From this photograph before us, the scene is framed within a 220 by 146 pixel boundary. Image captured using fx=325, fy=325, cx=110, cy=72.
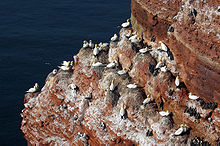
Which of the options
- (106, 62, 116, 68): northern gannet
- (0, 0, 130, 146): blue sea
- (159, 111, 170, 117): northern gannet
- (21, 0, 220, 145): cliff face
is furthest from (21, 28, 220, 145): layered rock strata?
(0, 0, 130, 146): blue sea

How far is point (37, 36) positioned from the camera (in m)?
68.1

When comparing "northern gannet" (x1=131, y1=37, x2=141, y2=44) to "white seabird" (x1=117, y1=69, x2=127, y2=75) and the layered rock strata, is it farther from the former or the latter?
"white seabird" (x1=117, y1=69, x2=127, y2=75)

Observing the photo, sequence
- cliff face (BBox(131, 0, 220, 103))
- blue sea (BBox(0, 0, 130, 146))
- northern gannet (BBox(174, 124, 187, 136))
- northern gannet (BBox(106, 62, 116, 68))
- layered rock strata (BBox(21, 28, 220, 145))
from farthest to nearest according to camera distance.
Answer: blue sea (BBox(0, 0, 130, 146)) < northern gannet (BBox(106, 62, 116, 68)) < layered rock strata (BBox(21, 28, 220, 145)) < northern gannet (BBox(174, 124, 187, 136)) < cliff face (BBox(131, 0, 220, 103))

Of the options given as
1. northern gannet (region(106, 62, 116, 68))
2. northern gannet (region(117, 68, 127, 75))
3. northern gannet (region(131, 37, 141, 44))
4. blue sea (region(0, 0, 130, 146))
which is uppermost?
northern gannet (region(131, 37, 141, 44))

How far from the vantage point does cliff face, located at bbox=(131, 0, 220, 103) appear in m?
24.9

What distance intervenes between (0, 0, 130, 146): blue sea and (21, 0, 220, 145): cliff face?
11.9 meters

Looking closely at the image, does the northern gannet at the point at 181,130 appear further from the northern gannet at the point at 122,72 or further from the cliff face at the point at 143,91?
the northern gannet at the point at 122,72

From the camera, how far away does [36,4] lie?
80562 millimetres

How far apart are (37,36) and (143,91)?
1670 inches

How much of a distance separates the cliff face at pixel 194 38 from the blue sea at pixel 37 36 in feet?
84.0

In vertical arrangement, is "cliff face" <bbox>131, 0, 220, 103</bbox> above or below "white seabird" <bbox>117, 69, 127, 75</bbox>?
above

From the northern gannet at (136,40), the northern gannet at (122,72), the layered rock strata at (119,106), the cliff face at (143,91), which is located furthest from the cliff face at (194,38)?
the northern gannet at (122,72)

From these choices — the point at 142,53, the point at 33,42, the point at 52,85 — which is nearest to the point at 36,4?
the point at 33,42

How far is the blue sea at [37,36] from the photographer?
5037cm
